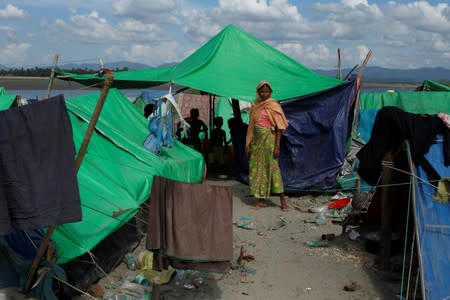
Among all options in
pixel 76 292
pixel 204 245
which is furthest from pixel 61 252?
pixel 204 245

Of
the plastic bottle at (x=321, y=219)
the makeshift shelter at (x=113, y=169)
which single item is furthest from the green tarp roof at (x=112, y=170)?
the plastic bottle at (x=321, y=219)

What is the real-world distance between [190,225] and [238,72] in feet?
16.2

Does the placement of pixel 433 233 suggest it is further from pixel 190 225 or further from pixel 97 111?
pixel 97 111

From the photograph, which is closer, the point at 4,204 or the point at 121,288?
the point at 4,204

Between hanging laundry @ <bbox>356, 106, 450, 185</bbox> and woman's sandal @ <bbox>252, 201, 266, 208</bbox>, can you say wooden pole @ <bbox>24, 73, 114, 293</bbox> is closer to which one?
hanging laundry @ <bbox>356, 106, 450, 185</bbox>

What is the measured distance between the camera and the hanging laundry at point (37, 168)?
3527mm

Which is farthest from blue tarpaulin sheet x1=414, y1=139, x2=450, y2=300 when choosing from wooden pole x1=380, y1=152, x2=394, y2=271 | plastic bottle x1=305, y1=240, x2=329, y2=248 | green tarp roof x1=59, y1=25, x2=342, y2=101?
green tarp roof x1=59, y1=25, x2=342, y2=101

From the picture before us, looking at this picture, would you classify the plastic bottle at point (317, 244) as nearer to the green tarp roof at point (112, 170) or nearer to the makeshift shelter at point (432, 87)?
the green tarp roof at point (112, 170)

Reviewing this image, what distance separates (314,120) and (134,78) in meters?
3.42

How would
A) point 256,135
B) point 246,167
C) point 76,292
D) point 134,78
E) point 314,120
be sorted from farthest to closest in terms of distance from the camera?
point 134,78 < point 246,167 < point 314,120 < point 256,135 < point 76,292

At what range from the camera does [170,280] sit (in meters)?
4.85

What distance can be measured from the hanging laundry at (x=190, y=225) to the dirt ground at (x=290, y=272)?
1.62ft

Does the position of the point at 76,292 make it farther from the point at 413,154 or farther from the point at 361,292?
the point at 413,154

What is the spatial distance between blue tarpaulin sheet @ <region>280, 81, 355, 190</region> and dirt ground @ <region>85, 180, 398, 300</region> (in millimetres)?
1644
